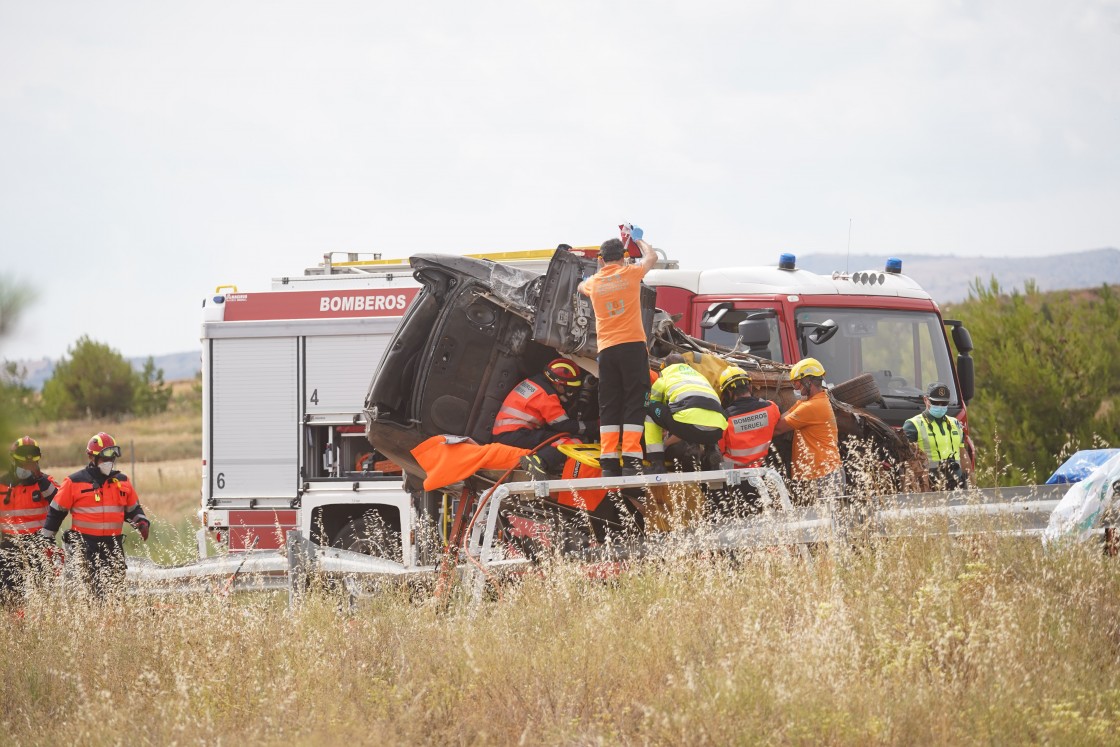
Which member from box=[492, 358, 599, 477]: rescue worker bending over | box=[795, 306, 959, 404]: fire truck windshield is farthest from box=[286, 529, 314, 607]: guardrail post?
box=[795, 306, 959, 404]: fire truck windshield

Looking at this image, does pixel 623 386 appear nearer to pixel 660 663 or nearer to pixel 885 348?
pixel 660 663

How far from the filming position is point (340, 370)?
9.73 metres

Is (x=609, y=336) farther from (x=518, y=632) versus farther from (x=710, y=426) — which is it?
(x=518, y=632)

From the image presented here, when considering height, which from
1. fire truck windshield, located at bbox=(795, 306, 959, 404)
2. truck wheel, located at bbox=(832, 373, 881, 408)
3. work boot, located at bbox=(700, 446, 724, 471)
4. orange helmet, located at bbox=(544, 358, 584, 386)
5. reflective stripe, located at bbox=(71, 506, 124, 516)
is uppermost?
fire truck windshield, located at bbox=(795, 306, 959, 404)

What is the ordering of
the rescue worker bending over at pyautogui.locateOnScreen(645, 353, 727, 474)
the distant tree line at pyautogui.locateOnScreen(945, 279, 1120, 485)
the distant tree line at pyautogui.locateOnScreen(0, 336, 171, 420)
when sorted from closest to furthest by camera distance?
the rescue worker bending over at pyautogui.locateOnScreen(645, 353, 727, 474) < the distant tree line at pyautogui.locateOnScreen(945, 279, 1120, 485) < the distant tree line at pyautogui.locateOnScreen(0, 336, 171, 420)

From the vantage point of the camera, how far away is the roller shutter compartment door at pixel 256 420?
978 centimetres

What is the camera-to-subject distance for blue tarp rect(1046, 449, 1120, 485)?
7.67 m

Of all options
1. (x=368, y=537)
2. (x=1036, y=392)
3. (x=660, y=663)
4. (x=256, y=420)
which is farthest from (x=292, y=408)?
(x=1036, y=392)

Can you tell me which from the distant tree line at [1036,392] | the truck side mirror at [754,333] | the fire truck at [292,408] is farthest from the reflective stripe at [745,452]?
the distant tree line at [1036,392]

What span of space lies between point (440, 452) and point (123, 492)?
10.1 feet

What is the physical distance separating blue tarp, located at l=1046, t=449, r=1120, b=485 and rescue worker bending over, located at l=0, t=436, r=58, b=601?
6870 millimetres

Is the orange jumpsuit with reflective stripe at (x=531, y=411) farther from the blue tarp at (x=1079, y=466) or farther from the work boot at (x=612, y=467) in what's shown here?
the blue tarp at (x=1079, y=466)

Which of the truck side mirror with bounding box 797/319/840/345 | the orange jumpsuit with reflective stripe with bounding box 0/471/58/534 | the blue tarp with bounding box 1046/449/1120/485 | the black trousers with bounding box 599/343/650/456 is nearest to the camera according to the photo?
the black trousers with bounding box 599/343/650/456

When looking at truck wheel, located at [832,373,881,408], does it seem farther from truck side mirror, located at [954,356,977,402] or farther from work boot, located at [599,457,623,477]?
work boot, located at [599,457,623,477]
